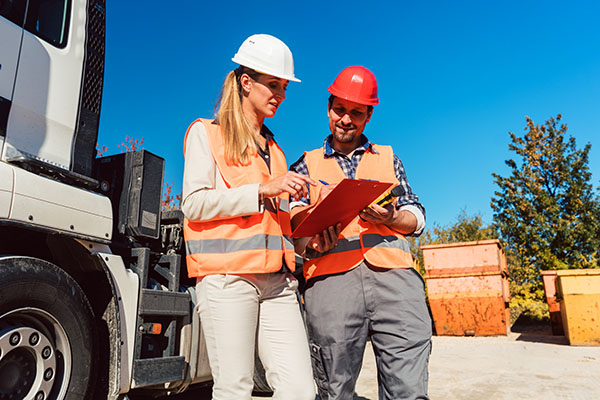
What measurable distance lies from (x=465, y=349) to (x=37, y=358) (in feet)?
24.1

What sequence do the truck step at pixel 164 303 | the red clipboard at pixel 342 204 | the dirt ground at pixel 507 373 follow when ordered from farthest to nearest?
the dirt ground at pixel 507 373 < the truck step at pixel 164 303 < the red clipboard at pixel 342 204

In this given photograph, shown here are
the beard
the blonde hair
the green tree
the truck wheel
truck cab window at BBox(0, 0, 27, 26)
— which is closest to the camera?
the blonde hair

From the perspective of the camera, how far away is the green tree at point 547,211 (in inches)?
613

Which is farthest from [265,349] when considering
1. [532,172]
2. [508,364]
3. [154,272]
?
[532,172]

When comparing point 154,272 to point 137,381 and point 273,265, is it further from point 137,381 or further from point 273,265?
point 273,265

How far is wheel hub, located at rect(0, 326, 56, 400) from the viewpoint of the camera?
2053 mm

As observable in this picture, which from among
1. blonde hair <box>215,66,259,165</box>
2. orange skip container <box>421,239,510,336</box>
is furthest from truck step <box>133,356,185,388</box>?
orange skip container <box>421,239,510,336</box>

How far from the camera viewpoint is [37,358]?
2.18 meters

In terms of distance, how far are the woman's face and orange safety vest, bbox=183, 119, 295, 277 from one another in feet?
0.71

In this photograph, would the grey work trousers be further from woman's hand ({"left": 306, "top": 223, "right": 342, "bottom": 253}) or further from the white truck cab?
the white truck cab

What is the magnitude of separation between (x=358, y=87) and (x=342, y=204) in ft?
2.35

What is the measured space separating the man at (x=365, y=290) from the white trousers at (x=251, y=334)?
14.0 inches

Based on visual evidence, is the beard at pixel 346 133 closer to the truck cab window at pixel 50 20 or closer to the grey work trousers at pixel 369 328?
the grey work trousers at pixel 369 328

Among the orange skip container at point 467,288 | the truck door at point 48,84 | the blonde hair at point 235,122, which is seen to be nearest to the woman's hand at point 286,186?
the blonde hair at point 235,122
